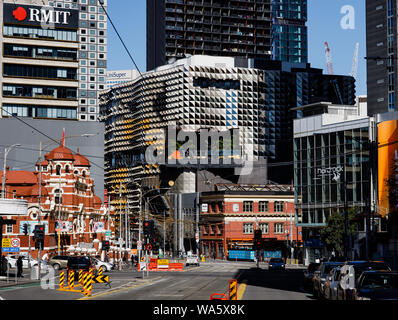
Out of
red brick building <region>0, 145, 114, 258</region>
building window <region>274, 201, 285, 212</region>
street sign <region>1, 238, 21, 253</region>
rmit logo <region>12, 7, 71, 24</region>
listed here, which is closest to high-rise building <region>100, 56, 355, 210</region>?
building window <region>274, 201, 285, 212</region>

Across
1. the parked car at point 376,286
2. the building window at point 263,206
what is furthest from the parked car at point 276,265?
the parked car at point 376,286

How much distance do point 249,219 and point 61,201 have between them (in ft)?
109

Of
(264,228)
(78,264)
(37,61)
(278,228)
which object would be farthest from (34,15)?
(78,264)

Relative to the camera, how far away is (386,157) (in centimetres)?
8412

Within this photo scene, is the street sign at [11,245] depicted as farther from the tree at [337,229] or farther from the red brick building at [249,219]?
the red brick building at [249,219]

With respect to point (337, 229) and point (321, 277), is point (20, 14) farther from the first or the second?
point (321, 277)

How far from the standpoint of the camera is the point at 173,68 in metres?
185

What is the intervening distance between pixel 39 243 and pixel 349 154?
49861 mm

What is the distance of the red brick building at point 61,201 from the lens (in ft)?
291

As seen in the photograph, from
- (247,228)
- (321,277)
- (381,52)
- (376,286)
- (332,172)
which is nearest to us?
(376,286)

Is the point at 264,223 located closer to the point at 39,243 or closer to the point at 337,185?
the point at 337,185

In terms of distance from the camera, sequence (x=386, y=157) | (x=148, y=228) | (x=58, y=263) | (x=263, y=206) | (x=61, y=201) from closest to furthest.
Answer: (x=148, y=228) < (x=58, y=263) < (x=386, y=157) < (x=61, y=201) < (x=263, y=206)

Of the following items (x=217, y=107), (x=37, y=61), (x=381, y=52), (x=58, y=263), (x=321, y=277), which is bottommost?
(x=58, y=263)
